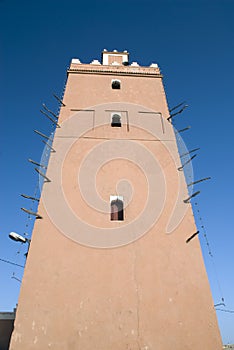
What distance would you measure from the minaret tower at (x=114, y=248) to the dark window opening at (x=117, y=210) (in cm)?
3

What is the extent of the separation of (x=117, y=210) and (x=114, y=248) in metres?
1.47

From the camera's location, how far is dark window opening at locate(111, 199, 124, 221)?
904 cm

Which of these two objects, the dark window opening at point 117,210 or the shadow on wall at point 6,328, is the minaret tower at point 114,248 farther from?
the shadow on wall at point 6,328

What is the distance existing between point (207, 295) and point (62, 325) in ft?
12.1

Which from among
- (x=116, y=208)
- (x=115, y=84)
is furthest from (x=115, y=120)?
(x=116, y=208)

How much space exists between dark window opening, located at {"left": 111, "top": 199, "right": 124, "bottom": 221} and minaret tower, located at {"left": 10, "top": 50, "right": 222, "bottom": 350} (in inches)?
1.3

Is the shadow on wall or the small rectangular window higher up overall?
the small rectangular window

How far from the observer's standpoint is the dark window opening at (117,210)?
904cm

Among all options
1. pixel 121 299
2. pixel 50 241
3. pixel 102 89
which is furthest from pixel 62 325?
pixel 102 89

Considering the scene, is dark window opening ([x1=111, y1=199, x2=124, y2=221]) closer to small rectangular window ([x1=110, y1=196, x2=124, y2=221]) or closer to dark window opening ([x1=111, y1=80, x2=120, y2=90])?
small rectangular window ([x1=110, y1=196, x2=124, y2=221])

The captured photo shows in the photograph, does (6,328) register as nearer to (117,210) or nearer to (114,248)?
(114,248)

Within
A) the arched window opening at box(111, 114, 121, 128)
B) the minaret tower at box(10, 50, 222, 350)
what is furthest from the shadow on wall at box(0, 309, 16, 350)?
the arched window opening at box(111, 114, 121, 128)

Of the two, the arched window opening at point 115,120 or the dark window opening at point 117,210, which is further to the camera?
the arched window opening at point 115,120

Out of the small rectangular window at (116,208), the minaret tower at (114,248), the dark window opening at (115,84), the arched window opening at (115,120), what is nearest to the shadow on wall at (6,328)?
the minaret tower at (114,248)
